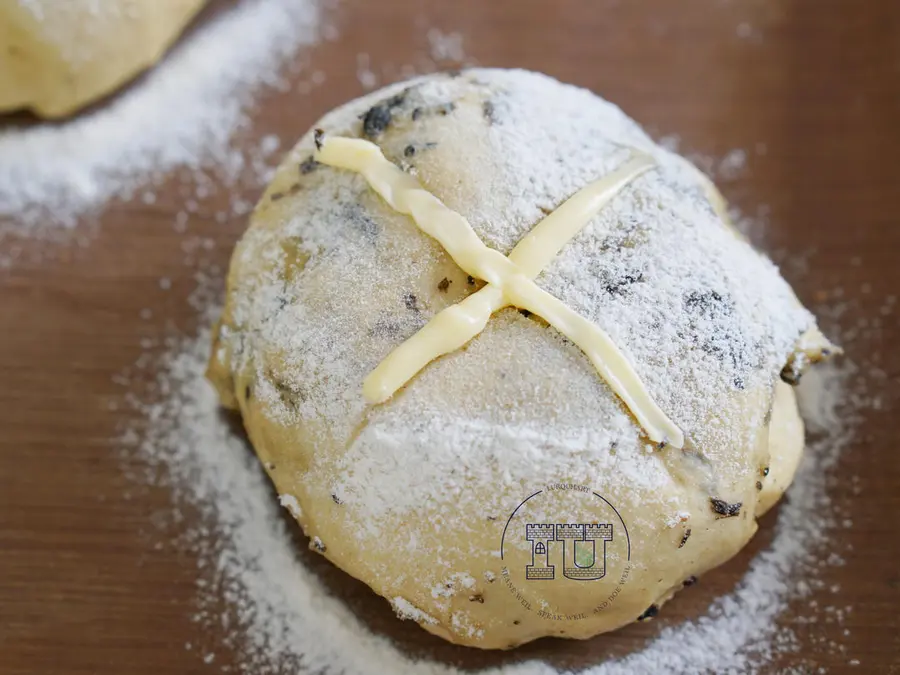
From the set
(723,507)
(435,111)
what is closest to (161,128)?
(435,111)

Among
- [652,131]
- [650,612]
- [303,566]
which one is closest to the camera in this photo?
[650,612]

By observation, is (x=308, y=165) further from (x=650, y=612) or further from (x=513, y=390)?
(x=650, y=612)

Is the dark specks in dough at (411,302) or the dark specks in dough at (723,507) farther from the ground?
the dark specks in dough at (723,507)

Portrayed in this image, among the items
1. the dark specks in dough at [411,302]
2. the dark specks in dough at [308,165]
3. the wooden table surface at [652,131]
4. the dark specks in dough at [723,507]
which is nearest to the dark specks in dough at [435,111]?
the dark specks in dough at [308,165]

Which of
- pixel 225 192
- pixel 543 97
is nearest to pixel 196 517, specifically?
pixel 225 192

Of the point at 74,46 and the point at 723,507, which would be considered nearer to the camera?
the point at 723,507

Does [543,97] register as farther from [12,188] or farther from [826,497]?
[12,188]

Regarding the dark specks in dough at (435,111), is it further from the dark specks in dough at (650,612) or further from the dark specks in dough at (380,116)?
the dark specks in dough at (650,612)
